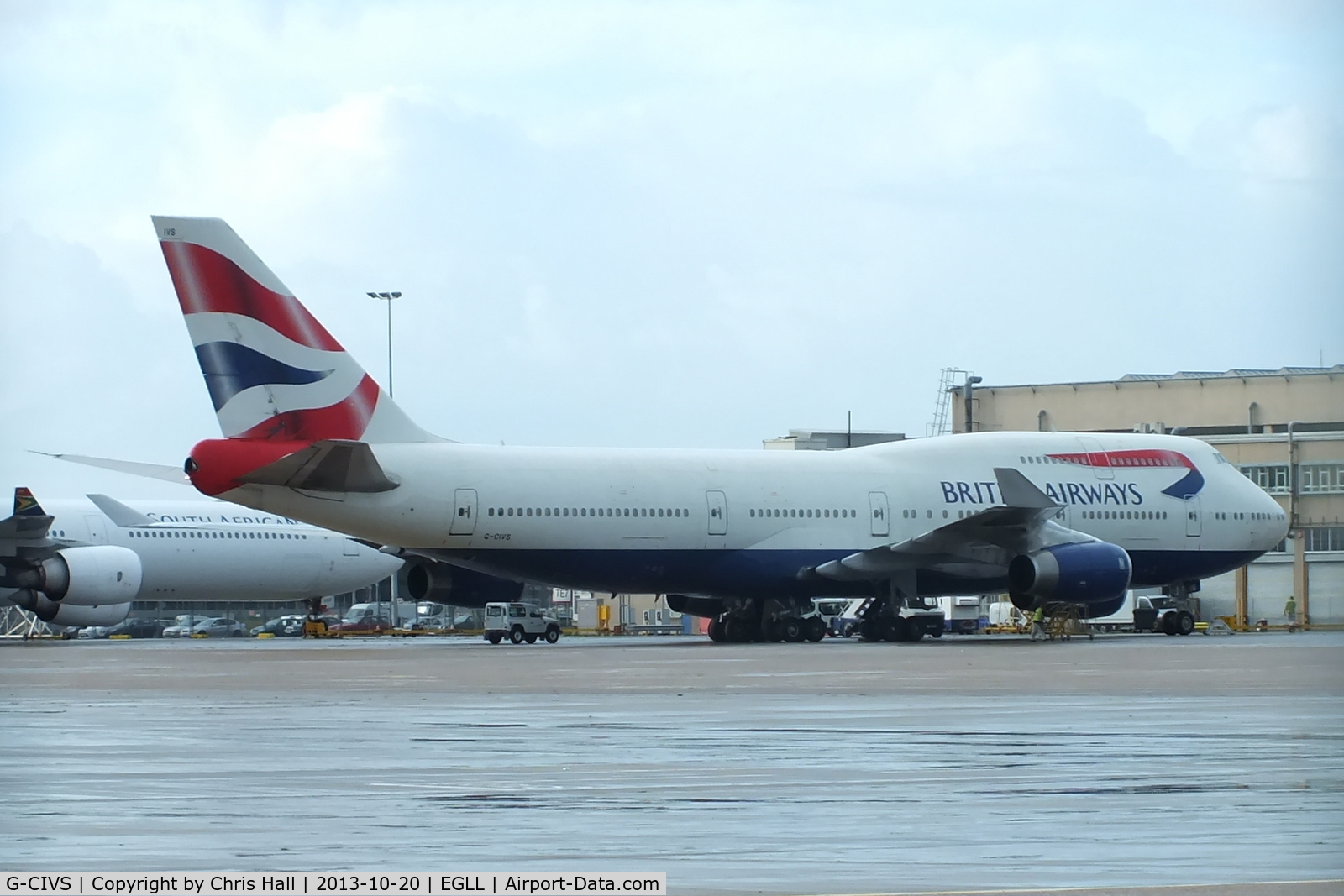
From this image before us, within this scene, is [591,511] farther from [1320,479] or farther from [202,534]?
[1320,479]

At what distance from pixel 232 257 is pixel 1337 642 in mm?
26270

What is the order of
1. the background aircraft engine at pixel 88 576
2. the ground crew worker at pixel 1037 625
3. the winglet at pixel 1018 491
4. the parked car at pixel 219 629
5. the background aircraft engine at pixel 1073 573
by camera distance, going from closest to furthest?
the background aircraft engine at pixel 1073 573
the winglet at pixel 1018 491
the ground crew worker at pixel 1037 625
the background aircraft engine at pixel 88 576
the parked car at pixel 219 629

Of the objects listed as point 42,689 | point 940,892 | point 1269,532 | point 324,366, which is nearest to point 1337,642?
point 1269,532

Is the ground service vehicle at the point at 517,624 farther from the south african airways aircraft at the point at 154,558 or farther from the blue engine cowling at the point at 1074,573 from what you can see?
the blue engine cowling at the point at 1074,573

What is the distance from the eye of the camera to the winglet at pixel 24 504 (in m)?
60.0

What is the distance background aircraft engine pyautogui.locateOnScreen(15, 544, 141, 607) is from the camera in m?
59.5

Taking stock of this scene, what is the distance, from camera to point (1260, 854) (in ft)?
32.6

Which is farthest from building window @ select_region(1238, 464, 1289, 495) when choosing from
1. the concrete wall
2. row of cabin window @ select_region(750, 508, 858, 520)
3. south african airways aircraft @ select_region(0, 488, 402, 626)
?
south african airways aircraft @ select_region(0, 488, 402, 626)

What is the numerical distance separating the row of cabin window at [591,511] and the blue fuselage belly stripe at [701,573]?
86cm

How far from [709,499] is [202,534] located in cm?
2237

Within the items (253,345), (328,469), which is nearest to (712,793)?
(328,469)

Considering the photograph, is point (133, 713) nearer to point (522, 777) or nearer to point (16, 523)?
point (522, 777)

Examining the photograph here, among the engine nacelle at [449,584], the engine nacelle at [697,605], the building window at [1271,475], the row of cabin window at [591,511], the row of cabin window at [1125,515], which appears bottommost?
the engine nacelle at [697,605]

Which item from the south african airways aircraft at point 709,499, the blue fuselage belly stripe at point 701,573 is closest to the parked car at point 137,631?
the south african airways aircraft at point 709,499
